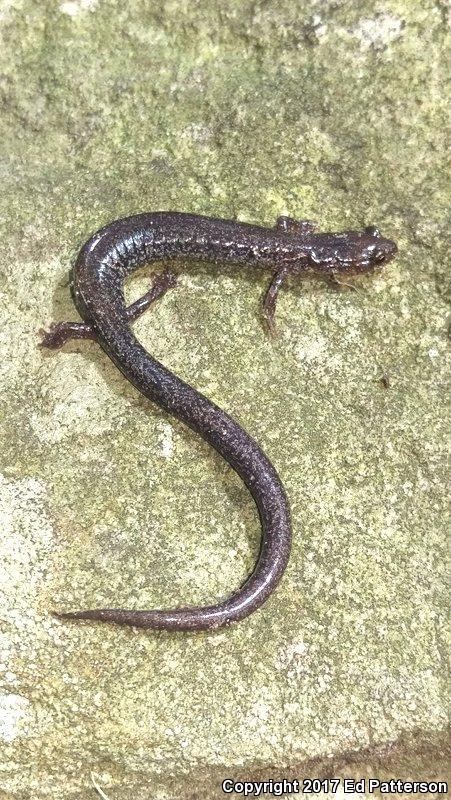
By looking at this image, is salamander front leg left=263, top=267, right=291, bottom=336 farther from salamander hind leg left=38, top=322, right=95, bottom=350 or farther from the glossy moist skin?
salamander hind leg left=38, top=322, right=95, bottom=350

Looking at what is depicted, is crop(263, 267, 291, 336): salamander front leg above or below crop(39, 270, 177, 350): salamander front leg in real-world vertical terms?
above

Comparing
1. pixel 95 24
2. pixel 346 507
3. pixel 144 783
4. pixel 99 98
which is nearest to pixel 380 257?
pixel 346 507

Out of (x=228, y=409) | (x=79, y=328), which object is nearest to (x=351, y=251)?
(x=228, y=409)

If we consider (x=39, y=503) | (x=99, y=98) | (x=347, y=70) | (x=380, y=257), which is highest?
(x=347, y=70)

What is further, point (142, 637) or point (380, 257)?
point (380, 257)

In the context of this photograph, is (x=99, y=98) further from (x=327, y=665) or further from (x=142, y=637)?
(x=327, y=665)

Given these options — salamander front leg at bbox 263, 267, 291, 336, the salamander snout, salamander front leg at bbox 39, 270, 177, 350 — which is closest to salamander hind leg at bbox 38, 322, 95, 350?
salamander front leg at bbox 39, 270, 177, 350

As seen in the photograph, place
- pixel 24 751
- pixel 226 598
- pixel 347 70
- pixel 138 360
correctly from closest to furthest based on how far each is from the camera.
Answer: pixel 24 751 < pixel 226 598 < pixel 138 360 < pixel 347 70

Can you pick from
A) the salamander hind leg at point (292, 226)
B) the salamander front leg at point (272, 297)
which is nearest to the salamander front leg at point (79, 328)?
the salamander front leg at point (272, 297)
